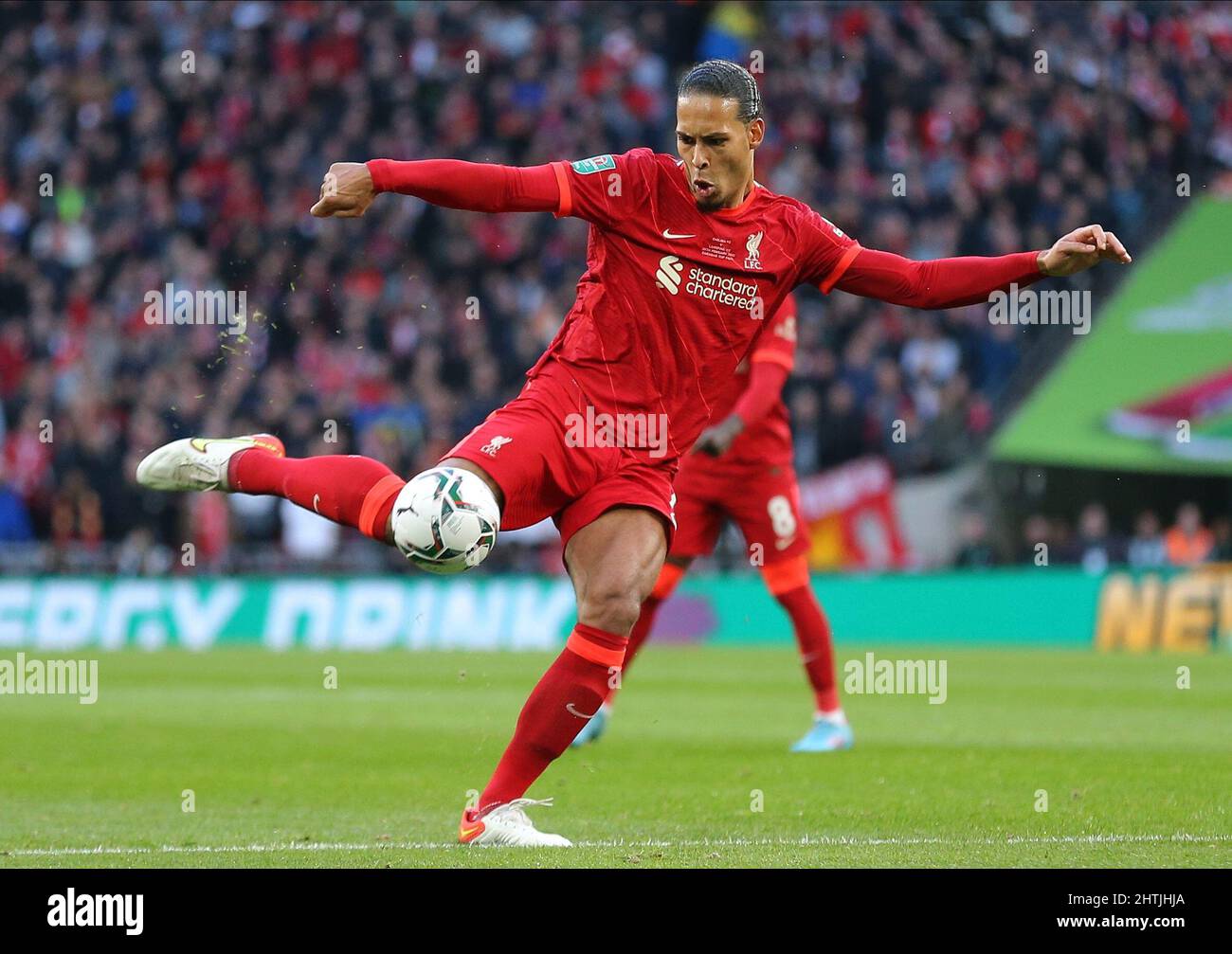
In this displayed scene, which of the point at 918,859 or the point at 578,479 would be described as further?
the point at 578,479

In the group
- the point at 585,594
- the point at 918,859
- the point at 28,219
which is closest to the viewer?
the point at 918,859

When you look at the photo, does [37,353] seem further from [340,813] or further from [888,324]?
[340,813]

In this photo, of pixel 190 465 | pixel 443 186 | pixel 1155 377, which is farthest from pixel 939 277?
pixel 1155 377

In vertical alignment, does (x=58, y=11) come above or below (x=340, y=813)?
above

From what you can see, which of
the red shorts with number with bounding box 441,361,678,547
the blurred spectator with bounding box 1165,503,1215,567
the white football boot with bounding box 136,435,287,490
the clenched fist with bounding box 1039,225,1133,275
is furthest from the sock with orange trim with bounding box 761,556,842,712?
the blurred spectator with bounding box 1165,503,1215,567

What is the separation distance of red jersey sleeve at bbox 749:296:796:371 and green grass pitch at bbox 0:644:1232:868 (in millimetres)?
2185

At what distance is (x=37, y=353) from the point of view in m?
23.2

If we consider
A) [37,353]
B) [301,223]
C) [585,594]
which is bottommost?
[585,594]

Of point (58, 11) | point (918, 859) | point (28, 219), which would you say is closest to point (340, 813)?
point (918, 859)

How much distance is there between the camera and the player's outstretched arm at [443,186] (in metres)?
5.93

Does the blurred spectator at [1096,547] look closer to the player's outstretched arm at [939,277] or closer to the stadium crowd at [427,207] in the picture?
the stadium crowd at [427,207]

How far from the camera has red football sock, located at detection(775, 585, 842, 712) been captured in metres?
10.2

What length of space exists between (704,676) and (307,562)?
6002 mm
